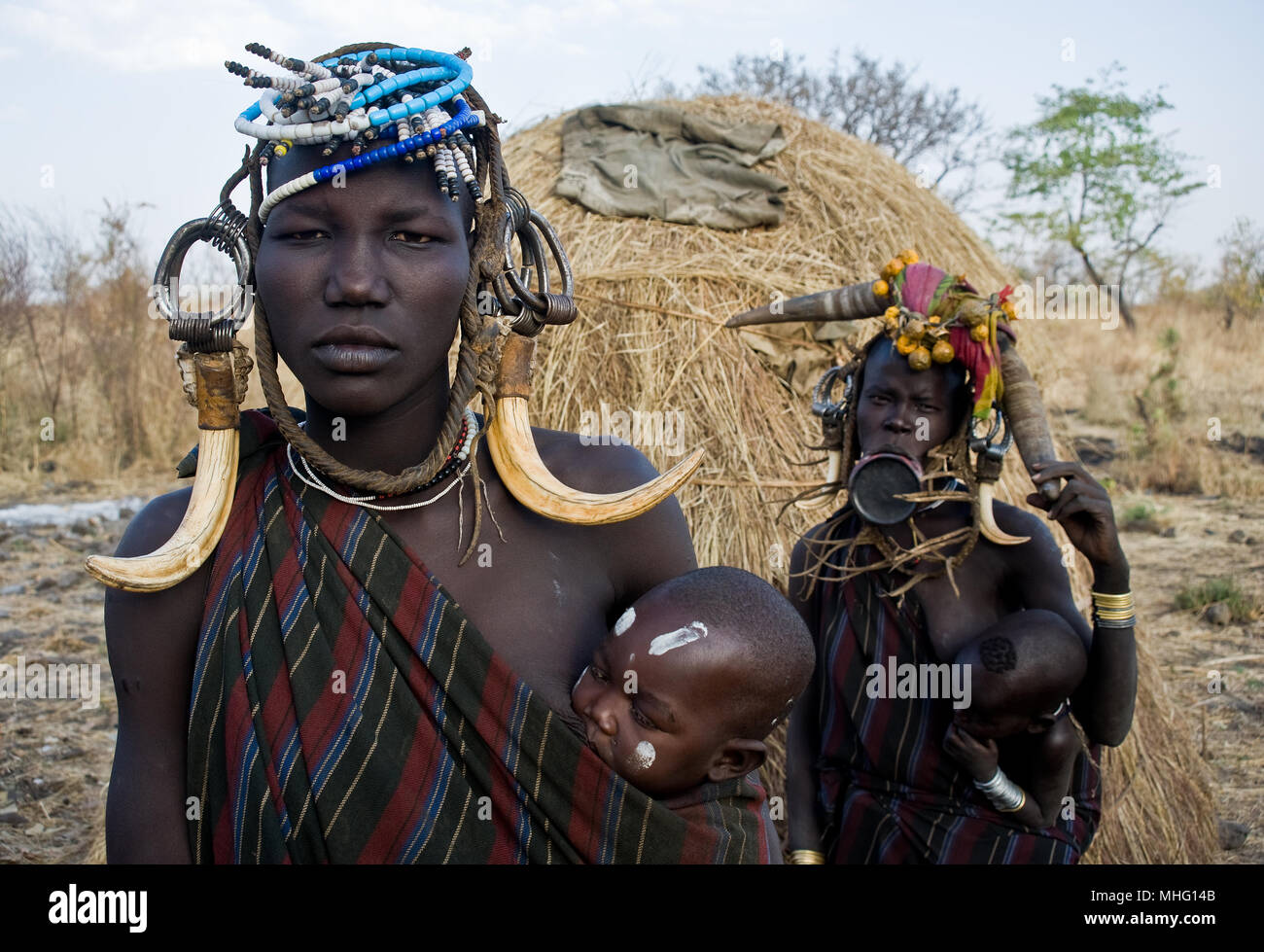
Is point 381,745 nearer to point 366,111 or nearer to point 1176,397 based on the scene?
point 366,111

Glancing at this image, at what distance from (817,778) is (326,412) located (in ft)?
5.78

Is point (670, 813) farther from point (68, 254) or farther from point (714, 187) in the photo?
point (68, 254)

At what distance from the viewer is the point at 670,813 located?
1.52 metres

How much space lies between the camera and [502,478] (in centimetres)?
171

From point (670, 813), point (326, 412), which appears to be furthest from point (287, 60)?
point (670, 813)

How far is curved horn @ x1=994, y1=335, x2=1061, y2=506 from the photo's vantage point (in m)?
2.62

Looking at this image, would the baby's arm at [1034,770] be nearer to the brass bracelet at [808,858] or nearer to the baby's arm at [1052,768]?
the baby's arm at [1052,768]

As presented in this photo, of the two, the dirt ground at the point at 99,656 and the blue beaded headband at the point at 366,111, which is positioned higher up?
the blue beaded headband at the point at 366,111

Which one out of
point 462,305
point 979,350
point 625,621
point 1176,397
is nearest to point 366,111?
point 462,305

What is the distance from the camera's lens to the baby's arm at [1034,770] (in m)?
2.59

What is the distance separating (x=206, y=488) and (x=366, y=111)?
0.59 meters

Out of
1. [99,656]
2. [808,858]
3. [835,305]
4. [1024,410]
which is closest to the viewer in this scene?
[1024,410]

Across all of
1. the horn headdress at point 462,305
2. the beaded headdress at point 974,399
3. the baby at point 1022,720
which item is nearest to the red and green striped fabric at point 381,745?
the horn headdress at point 462,305

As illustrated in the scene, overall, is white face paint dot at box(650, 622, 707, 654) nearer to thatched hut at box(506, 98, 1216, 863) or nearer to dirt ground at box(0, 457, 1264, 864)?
thatched hut at box(506, 98, 1216, 863)
